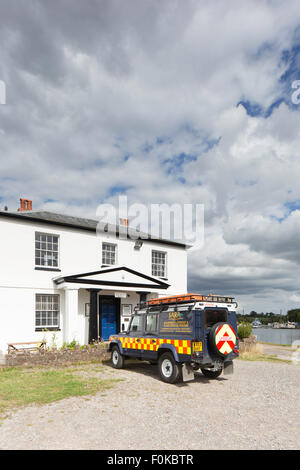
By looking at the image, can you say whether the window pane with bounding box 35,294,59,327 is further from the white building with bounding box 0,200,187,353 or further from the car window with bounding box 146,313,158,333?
the car window with bounding box 146,313,158,333

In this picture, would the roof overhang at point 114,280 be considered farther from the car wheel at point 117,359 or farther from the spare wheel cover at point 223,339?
the spare wheel cover at point 223,339

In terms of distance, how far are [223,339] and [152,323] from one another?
246 centimetres

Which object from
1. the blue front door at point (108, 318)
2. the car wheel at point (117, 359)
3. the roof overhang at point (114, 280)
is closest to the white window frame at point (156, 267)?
the roof overhang at point (114, 280)

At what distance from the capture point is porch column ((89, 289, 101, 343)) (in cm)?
1644

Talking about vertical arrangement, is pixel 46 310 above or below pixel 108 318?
above

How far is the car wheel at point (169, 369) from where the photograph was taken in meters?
9.51

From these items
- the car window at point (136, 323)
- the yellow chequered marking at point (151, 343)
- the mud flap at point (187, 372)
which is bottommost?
the mud flap at point (187, 372)

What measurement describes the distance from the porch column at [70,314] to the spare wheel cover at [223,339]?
349 inches

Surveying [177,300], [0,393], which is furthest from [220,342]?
[0,393]

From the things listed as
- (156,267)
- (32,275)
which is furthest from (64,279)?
(156,267)

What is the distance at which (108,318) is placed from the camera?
1852cm

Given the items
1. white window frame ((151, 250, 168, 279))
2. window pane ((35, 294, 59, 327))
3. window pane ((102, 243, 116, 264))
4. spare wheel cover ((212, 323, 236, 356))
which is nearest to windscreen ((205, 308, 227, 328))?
spare wheel cover ((212, 323, 236, 356))

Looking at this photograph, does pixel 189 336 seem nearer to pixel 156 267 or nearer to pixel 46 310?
pixel 46 310
